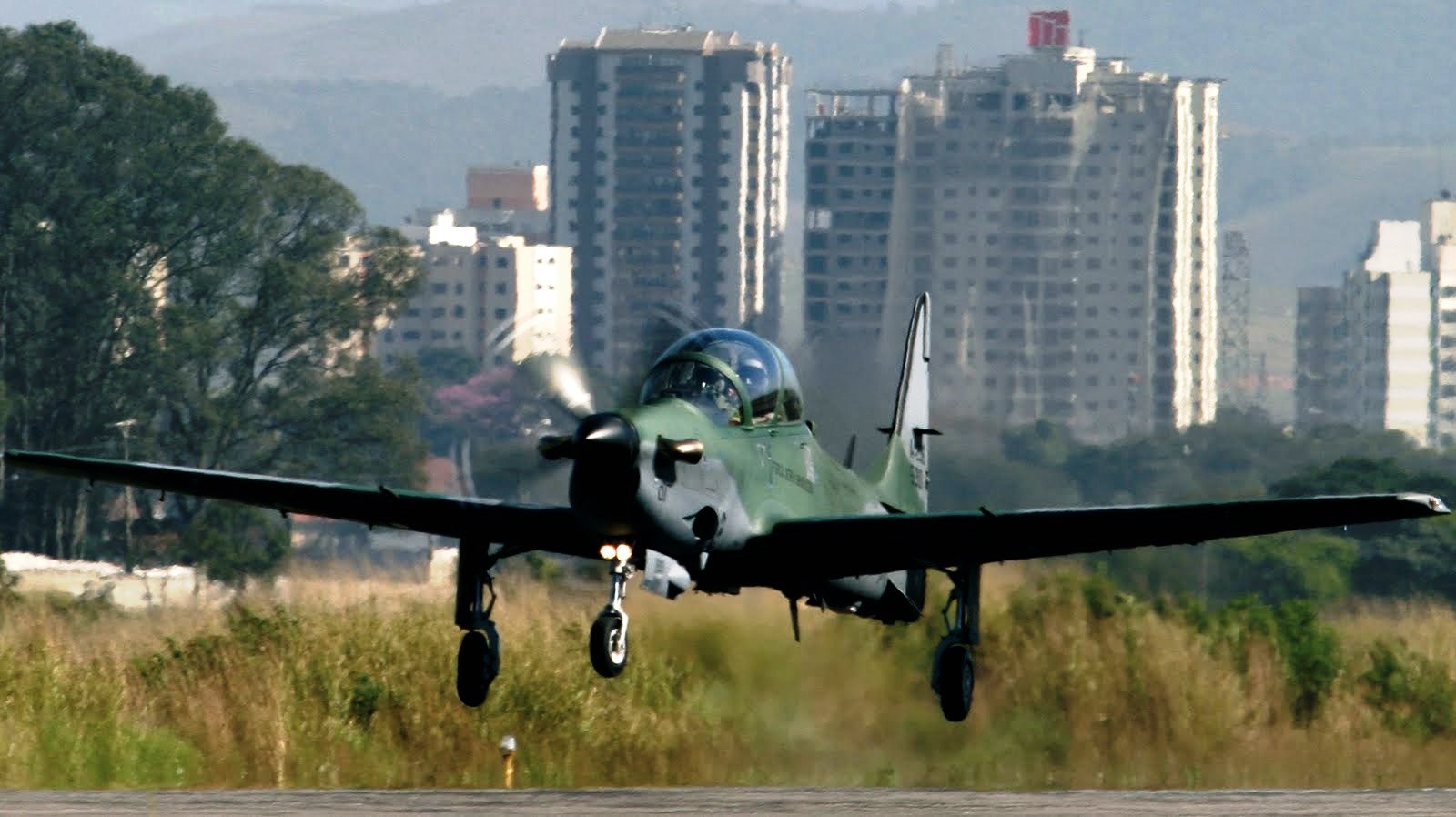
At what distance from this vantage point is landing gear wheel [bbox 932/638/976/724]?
27.8m

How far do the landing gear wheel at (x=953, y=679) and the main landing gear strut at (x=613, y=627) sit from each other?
6.18m

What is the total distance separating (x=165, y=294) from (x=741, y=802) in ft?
218

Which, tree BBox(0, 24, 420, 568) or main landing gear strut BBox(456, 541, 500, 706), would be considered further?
tree BBox(0, 24, 420, 568)

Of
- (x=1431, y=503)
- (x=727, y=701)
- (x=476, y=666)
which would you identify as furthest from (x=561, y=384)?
(x=727, y=701)

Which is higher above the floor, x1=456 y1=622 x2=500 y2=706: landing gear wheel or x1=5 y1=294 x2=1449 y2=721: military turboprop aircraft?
x1=5 y1=294 x2=1449 y2=721: military turboprop aircraft

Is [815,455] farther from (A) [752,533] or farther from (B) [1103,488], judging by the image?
(B) [1103,488]

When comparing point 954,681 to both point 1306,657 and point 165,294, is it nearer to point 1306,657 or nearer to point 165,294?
point 1306,657

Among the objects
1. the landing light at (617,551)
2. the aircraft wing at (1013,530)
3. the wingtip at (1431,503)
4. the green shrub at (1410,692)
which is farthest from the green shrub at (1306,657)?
the landing light at (617,551)

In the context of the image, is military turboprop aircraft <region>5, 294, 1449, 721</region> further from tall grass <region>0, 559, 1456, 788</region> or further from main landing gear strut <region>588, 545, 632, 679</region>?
tall grass <region>0, 559, 1456, 788</region>

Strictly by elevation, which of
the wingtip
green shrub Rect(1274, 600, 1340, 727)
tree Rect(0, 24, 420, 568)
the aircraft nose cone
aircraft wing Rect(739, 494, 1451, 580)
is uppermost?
tree Rect(0, 24, 420, 568)

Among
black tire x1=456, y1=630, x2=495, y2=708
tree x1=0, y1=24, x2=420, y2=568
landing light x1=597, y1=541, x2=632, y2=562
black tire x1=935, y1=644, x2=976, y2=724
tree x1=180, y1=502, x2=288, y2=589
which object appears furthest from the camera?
tree x1=0, y1=24, x2=420, y2=568

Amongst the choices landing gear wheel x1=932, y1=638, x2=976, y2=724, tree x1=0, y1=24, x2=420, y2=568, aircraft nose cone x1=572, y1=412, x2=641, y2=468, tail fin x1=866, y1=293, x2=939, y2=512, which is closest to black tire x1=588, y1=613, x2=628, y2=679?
aircraft nose cone x1=572, y1=412, x2=641, y2=468

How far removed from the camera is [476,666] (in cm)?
2567

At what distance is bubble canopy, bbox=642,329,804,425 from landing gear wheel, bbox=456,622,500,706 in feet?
12.4
